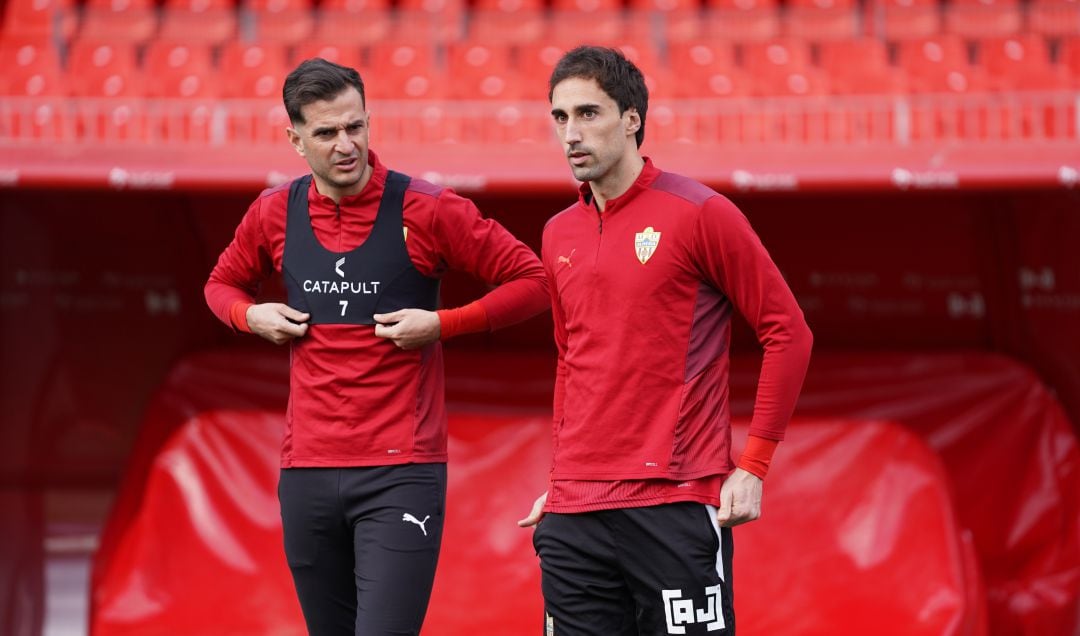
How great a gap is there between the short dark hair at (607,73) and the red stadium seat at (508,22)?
17.0 feet

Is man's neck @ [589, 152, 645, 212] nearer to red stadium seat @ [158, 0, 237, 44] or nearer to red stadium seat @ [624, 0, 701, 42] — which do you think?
red stadium seat @ [624, 0, 701, 42]

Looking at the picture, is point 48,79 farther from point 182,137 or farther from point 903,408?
point 903,408

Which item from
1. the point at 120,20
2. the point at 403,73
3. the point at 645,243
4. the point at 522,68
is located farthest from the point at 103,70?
the point at 645,243

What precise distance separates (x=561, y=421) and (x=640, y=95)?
24.7 inches

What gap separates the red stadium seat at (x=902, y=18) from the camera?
720 cm

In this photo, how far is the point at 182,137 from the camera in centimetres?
567

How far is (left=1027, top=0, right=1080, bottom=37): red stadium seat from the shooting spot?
23.2ft

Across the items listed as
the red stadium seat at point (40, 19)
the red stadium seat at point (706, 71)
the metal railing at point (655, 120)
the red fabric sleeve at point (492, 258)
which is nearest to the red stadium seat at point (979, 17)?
the red stadium seat at point (706, 71)

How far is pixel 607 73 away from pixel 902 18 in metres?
5.67

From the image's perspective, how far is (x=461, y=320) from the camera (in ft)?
8.45

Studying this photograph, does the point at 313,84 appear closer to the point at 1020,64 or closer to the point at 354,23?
the point at 354,23

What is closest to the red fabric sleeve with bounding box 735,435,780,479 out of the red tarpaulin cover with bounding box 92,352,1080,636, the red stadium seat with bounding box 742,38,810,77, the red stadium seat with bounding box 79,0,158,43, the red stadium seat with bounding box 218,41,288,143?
the red tarpaulin cover with bounding box 92,352,1080,636

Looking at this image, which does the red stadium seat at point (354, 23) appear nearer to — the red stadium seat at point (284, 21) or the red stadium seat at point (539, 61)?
the red stadium seat at point (284, 21)

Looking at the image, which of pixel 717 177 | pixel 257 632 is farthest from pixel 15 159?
pixel 717 177
